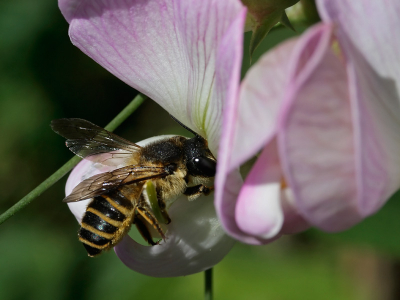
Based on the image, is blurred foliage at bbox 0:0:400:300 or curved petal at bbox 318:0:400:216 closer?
curved petal at bbox 318:0:400:216

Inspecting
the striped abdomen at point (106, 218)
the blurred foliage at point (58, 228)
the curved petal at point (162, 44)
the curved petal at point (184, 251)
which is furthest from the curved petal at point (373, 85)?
the blurred foliage at point (58, 228)

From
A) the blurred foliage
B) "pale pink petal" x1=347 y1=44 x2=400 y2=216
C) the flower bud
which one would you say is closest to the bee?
the flower bud

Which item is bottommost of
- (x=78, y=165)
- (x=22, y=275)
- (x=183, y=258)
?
(x=22, y=275)

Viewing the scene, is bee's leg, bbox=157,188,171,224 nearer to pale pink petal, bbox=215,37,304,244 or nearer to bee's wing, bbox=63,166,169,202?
bee's wing, bbox=63,166,169,202

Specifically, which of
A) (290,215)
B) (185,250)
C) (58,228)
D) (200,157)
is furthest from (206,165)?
(58,228)

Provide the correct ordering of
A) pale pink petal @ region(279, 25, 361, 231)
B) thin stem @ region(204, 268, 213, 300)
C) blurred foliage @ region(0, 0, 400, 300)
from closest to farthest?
pale pink petal @ region(279, 25, 361, 231) → thin stem @ region(204, 268, 213, 300) → blurred foliage @ region(0, 0, 400, 300)

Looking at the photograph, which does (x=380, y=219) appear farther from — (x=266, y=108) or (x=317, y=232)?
(x=266, y=108)

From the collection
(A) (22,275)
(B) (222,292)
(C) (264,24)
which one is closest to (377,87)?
(C) (264,24)

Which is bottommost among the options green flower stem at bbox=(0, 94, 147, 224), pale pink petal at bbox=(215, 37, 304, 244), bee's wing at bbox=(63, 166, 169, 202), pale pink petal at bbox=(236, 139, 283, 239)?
bee's wing at bbox=(63, 166, 169, 202)

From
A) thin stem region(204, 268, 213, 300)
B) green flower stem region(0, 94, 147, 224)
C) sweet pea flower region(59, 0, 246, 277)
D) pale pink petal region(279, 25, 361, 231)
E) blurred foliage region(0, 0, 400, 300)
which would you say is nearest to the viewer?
pale pink petal region(279, 25, 361, 231)
